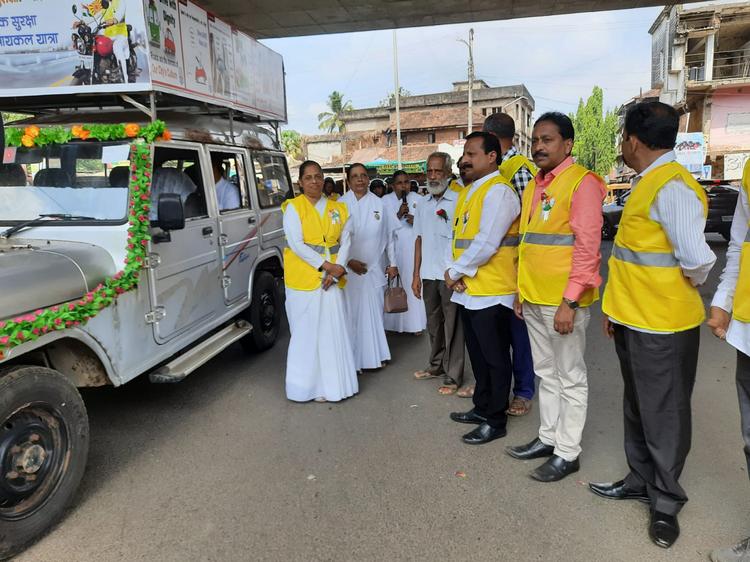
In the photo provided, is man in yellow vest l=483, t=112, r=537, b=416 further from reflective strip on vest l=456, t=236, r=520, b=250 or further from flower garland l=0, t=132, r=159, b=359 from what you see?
flower garland l=0, t=132, r=159, b=359

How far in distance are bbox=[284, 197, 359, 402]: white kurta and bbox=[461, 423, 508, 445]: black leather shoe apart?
1.23 m

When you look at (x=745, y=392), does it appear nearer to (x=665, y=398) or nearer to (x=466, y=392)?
(x=665, y=398)

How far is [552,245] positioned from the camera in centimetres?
299

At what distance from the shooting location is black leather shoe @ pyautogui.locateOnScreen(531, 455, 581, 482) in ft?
10.4

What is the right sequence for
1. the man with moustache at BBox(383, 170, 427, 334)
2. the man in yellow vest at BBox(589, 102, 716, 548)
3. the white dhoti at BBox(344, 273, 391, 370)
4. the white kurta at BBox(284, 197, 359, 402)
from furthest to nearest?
1. the man with moustache at BBox(383, 170, 427, 334)
2. the white dhoti at BBox(344, 273, 391, 370)
3. the white kurta at BBox(284, 197, 359, 402)
4. the man in yellow vest at BBox(589, 102, 716, 548)

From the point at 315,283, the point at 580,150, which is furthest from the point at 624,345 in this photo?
the point at 580,150

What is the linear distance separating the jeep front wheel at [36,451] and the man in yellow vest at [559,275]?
2.67 m

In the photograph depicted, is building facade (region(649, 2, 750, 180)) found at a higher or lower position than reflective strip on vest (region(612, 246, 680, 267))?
higher

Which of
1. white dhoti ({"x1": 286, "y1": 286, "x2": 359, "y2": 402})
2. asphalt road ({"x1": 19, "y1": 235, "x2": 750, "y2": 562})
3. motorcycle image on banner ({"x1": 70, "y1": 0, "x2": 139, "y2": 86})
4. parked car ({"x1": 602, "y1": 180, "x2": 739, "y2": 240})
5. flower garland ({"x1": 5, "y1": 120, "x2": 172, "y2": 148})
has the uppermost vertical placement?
motorcycle image on banner ({"x1": 70, "y1": 0, "x2": 139, "y2": 86})

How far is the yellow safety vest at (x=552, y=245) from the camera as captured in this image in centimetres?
292

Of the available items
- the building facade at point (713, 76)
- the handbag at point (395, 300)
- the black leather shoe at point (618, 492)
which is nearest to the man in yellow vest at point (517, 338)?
the black leather shoe at point (618, 492)

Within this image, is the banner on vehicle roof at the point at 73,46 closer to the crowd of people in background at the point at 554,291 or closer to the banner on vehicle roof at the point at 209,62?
the banner on vehicle roof at the point at 209,62

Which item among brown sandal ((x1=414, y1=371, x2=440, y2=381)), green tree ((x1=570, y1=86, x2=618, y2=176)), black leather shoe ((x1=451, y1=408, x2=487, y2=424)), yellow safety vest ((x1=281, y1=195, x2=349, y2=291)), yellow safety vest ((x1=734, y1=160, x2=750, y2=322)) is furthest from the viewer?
green tree ((x1=570, y1=86, x2=618, y2=176))

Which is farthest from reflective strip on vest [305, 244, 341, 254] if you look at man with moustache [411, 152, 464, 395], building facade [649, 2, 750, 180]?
building facade [649, 2, 750, 180]
